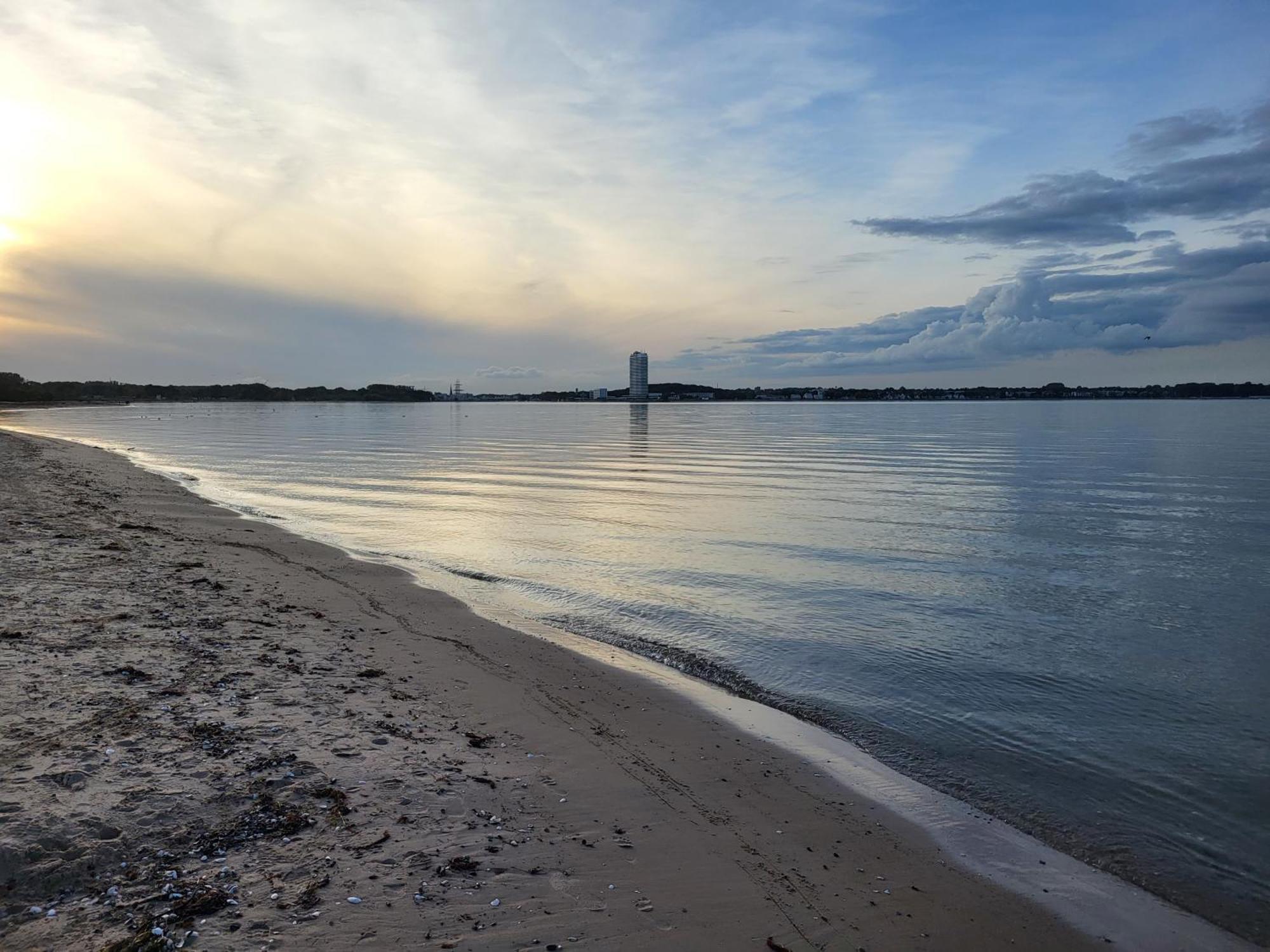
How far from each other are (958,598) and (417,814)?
36.9ft

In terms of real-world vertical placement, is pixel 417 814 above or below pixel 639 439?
below

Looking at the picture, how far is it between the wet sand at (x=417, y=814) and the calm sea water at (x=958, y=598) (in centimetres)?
145

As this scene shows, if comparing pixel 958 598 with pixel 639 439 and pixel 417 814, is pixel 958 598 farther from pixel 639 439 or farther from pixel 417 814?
pixel 639 439

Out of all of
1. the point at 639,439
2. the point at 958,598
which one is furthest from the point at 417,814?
the point at 639,439

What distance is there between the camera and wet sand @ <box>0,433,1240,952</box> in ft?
13.7

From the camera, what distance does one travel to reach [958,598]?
44.4 feet

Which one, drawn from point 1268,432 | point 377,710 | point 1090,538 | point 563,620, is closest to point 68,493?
point 563,620

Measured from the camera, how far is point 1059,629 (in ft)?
38.8

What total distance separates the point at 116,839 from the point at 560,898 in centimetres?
284

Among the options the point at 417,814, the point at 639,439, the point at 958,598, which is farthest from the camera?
the point at 639,439

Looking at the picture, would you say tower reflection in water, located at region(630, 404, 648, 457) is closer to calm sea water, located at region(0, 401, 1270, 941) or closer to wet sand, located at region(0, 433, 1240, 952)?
calm sea water, located at region(0, 401, 1270, 941)

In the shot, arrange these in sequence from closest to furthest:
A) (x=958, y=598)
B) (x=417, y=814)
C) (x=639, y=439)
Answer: (x=417, y=814) < (x=958, y=598) < (x=639, y=439)

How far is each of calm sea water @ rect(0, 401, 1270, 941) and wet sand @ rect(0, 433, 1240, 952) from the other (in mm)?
1451

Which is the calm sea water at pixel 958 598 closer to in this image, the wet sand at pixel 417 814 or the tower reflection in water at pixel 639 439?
the wet sand at pixel 417 814
